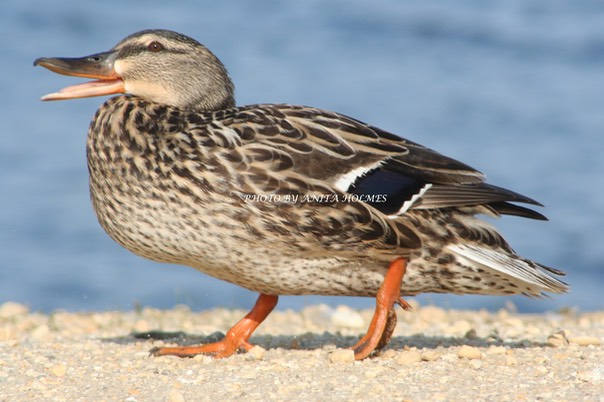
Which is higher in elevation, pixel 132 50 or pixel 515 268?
pixel 132 50

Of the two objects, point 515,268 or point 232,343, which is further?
point 232,343

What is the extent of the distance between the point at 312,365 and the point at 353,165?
1.02m

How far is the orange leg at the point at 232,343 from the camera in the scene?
550cm

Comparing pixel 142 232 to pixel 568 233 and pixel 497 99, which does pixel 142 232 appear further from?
pixel 497 99

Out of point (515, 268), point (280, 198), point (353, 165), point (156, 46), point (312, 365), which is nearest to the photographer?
point (280, 198)

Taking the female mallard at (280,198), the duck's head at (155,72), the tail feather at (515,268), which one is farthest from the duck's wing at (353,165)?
the duck's head at (155,72)

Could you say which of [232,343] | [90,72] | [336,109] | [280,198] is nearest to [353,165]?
[280,198]

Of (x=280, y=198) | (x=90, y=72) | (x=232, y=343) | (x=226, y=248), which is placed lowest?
(x=232, y=343)

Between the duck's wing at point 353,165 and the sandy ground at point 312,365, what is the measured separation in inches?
30.4

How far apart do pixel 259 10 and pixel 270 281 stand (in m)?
13.0

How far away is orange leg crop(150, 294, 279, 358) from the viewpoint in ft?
18.0

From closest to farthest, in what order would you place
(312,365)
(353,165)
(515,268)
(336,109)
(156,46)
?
(312,365)
(353,165)
(515,268)
(156,46)
(336,109)

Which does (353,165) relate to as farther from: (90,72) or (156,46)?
(90,72)

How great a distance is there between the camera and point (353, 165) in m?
5.18
